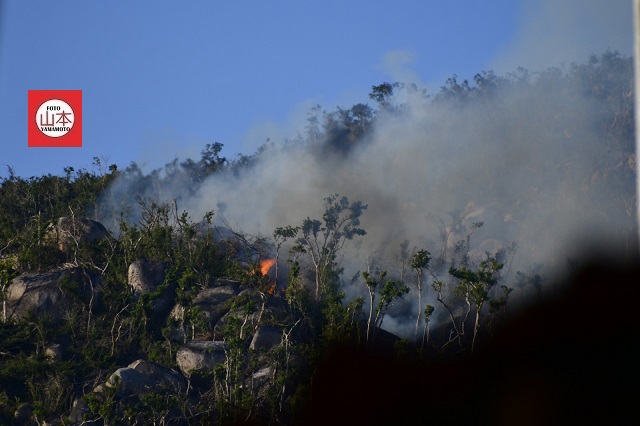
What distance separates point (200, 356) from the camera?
34188 mm

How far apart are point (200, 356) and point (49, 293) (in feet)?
23.8

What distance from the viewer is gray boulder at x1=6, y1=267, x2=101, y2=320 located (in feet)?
122

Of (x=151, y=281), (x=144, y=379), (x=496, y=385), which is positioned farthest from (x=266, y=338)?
(x=496, y=385)

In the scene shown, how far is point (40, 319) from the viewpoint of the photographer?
36.2 m

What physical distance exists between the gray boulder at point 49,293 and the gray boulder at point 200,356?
497cm

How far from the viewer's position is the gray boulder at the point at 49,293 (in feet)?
122

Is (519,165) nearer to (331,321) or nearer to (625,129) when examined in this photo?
(625,129)

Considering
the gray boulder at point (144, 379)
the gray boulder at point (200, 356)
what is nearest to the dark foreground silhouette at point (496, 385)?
the gray boulder at point (200, 356)

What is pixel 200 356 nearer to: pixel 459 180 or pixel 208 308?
pixel 208 308

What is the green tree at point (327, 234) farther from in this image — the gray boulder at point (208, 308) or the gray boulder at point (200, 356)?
the gray boulder at point (200, 356)

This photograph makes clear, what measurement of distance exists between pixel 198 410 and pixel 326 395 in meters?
4.15

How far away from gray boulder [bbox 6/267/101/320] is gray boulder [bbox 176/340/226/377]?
16.3 feet

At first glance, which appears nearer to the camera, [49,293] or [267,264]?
[49,293]

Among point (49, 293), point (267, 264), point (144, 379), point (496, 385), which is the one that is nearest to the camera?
point (144, 379)
